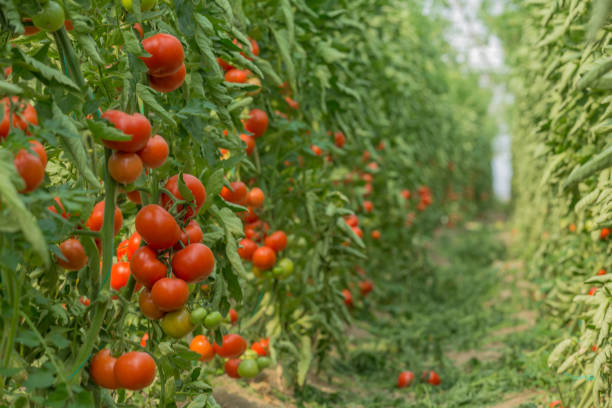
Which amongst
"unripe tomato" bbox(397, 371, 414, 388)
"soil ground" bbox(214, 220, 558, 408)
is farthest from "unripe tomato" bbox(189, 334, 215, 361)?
"unripe tomato" bbox(397, 371, 414, 388)

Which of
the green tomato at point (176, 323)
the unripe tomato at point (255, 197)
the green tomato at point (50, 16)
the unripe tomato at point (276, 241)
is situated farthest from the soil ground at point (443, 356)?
the green tomato at point (50, 16)

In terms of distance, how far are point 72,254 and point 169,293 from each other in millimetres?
216

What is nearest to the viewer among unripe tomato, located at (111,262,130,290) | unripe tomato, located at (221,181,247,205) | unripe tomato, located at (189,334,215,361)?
unripe tomato, located at (111,262,130,290)

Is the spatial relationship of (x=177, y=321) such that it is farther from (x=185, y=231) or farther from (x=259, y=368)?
(x=259, y=368)

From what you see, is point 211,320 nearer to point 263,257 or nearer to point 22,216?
point 22,216

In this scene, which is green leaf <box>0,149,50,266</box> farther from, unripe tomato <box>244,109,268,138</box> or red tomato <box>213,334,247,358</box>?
unripe tomato <box>244,109,268,138</box>

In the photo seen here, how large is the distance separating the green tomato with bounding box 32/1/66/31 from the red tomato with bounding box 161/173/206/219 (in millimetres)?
422

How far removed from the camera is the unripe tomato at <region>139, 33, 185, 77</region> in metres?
1.22

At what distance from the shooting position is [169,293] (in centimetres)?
122

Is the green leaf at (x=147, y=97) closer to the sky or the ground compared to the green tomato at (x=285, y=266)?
closer to the sky

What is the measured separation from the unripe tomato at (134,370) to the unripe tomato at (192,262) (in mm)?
187

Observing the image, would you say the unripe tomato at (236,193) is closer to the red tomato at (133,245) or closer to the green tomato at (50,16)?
the red tomato at (133,245)

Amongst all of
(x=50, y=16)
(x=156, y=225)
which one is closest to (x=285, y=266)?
(x=156, y=225)

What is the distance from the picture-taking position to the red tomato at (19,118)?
1031 millimetres
